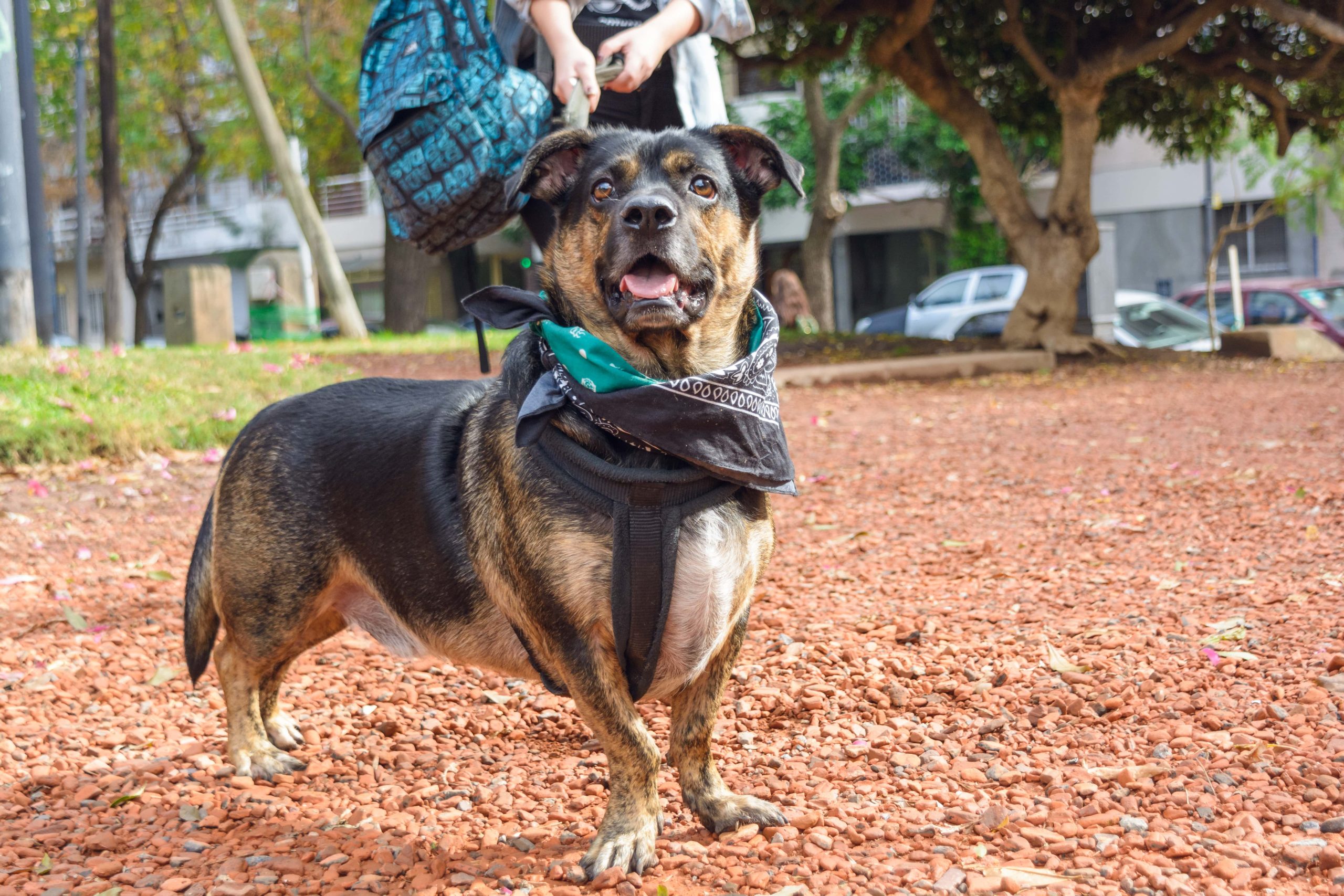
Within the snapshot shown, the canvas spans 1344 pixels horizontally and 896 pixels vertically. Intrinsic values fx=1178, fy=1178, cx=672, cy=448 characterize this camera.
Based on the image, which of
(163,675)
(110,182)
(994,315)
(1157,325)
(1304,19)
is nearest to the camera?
(163,675)

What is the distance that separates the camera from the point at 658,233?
2.58m

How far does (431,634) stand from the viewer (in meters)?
3.09

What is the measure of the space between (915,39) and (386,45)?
11553 mm

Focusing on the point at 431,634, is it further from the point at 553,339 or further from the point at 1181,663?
the point at 1181,663

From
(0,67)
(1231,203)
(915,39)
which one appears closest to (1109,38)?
(915,39)

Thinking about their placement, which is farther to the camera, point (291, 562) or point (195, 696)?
point (195, 696)

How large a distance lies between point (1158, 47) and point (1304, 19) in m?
1.40

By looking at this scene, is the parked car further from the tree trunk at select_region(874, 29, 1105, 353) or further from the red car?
the tree trunk at select_region(874, 29, 1105, 353)

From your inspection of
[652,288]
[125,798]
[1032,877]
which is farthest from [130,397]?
[1032,877]

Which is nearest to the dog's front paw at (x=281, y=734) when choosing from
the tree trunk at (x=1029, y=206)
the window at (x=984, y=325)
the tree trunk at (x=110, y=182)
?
the tree trunk at (x=1029, y=206)

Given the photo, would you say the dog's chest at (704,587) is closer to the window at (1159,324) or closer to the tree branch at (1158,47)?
the tree branch at (1158,47)

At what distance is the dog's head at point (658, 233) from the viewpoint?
2604 mm

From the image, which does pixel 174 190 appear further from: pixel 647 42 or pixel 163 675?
pixel 647 42

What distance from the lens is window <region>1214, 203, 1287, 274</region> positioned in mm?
A: 29578
